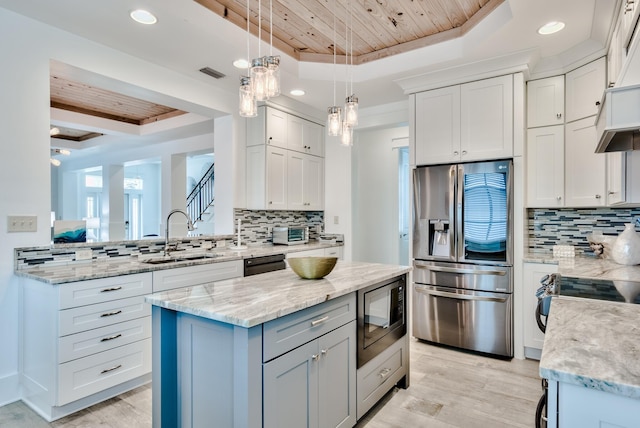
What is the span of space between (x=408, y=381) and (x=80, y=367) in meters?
2.24

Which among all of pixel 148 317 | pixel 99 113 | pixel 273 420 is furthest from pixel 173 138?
pixel 273 420

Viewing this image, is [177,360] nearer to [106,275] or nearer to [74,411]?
[106,275]

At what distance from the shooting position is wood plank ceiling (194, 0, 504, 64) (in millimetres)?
2717

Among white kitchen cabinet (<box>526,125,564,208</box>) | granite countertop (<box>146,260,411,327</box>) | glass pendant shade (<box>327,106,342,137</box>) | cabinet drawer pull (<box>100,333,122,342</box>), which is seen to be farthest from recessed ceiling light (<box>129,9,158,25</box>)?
white kitchen cabinet (<box>526,125,564,208</box>)

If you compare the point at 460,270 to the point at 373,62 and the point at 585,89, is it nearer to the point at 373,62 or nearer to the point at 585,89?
the point at 585,89

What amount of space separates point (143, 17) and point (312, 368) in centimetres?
254

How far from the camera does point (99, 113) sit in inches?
207

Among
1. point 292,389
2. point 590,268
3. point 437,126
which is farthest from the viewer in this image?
point 437,126

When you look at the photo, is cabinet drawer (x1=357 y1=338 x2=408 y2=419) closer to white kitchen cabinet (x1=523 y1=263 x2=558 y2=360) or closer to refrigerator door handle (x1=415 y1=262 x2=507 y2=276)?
refrigerator door handle (x1=415 y1=262 x2=507 y2=276)

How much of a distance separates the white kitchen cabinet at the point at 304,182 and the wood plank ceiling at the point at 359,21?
4.49 ft

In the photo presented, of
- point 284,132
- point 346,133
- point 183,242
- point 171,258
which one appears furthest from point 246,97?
point 284,132

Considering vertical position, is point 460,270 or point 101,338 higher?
point 460,270

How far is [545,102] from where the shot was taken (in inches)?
131

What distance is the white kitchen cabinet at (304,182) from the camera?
4.49 meters
